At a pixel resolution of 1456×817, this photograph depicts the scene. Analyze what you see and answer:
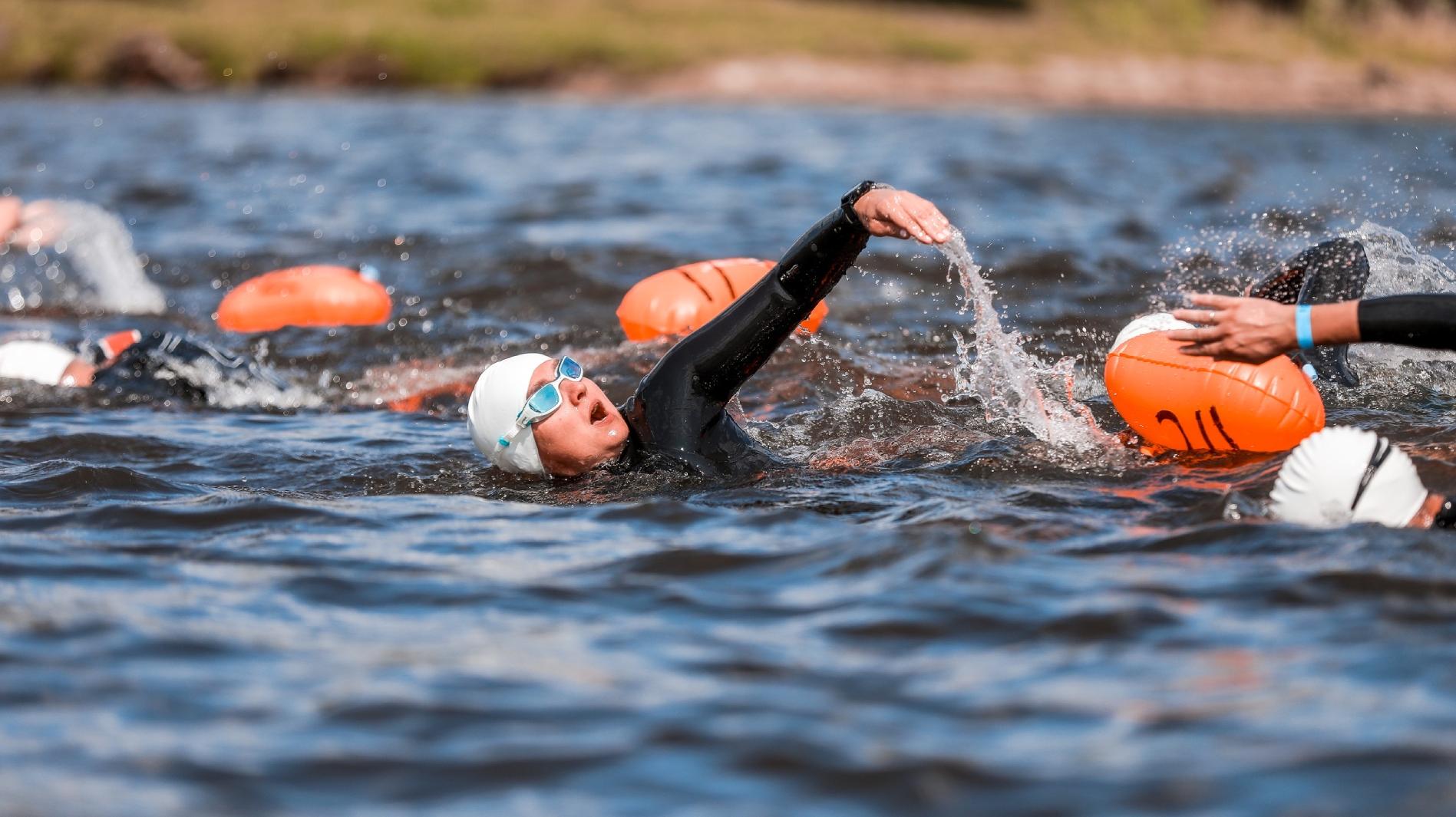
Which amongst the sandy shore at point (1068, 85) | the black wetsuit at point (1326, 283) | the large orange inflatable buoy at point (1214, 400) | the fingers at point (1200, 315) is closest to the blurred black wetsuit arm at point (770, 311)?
the fingers at point (1200, 315)

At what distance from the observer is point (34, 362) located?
1012 centimetres

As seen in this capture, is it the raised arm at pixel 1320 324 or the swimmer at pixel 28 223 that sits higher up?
the swimmer at pixel 28 223

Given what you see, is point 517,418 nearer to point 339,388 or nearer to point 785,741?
point 785,741

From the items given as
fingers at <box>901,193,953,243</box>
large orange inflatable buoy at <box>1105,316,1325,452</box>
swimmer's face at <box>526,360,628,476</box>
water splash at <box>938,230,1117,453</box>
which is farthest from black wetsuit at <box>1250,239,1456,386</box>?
swimmer's face at <box>526,360,628,476</box>

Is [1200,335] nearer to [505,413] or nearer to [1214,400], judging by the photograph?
[1214,400]

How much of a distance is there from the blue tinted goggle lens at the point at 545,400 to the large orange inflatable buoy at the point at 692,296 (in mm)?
3369

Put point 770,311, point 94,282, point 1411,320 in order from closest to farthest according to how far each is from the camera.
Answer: point 1411,320
point 770,311
point 94,282

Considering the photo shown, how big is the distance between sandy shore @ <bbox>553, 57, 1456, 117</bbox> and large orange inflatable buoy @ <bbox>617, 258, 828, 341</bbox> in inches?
1358

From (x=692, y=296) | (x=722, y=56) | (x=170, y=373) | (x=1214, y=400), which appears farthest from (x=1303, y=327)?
(x=722, y=56)

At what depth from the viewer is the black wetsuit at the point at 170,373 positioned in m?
9.91

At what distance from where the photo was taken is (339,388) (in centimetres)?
1067

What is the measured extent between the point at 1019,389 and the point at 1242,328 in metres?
2.17

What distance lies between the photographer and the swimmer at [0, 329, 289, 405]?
994 centimetres

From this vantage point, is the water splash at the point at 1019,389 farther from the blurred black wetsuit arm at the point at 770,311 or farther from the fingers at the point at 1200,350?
the fingers at the point at 1200,350
